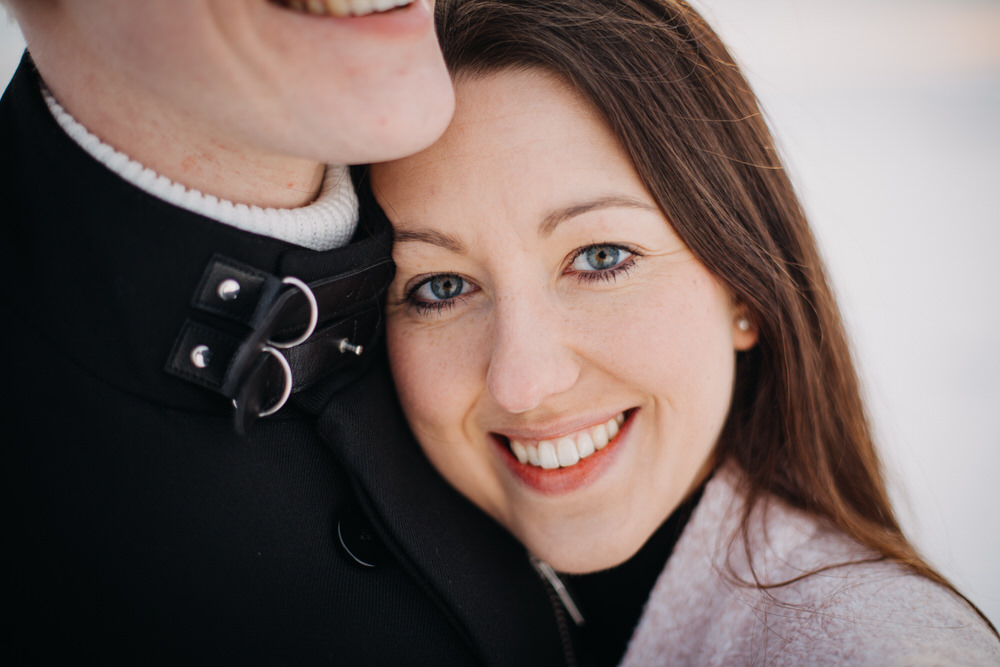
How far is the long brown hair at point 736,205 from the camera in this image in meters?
1.45

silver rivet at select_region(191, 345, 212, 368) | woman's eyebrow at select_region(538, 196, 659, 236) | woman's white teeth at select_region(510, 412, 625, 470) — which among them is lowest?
woman's white teeth at select_region(510, 412, 625, 470)

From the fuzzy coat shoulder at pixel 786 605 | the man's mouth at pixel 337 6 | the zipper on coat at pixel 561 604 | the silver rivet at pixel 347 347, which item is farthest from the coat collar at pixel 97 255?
the fuzzy coat shoulder at pixel 786 605

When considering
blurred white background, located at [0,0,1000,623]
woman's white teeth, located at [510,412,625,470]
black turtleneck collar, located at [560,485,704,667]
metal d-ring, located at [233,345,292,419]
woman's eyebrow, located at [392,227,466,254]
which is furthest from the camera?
blurred white background, located at [0,0,1000,623]

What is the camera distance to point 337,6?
3.55ft

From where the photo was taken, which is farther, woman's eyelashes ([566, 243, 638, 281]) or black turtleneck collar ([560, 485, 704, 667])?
black turtleneck collar ([560, 485, 704, 667])

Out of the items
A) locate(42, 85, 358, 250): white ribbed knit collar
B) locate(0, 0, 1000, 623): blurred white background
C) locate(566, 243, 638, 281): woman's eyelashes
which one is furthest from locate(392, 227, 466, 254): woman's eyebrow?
locate(0, 0, 1000, 623): blurred white background

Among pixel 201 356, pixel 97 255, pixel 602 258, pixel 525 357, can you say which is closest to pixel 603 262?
pixel 602 258

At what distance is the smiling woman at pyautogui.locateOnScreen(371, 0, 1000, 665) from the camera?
138cm

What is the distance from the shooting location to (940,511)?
3158 mm

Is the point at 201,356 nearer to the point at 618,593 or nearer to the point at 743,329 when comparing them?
the point at 743,329

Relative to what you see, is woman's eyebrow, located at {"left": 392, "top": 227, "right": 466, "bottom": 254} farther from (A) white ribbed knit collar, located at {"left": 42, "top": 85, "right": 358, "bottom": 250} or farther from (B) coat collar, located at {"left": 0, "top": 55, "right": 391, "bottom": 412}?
(B) coat collar, located at {"left": 0, "top": 55, "right": 391, "bottom": 412}

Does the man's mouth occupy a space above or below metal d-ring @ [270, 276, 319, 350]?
above

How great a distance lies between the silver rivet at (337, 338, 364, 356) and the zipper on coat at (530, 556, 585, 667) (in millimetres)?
758

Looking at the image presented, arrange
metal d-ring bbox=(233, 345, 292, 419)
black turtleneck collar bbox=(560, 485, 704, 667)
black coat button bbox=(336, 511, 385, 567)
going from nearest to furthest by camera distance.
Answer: metal d-ring bbox=(233, 345, 292, 419) → black coat button bbox=(336, 511, 385, 567) → black turtleneck collar bbox=(560, 485, 704, 667)
